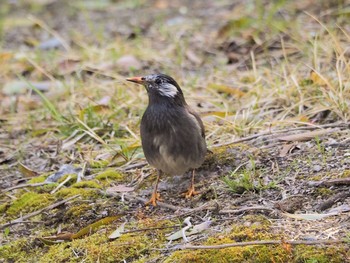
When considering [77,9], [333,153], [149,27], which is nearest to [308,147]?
[333,153]

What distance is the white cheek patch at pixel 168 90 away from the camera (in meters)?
4.57

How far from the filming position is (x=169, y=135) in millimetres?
4418

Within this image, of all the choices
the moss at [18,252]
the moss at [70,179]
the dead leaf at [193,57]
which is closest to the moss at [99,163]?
the moss at [70,179]

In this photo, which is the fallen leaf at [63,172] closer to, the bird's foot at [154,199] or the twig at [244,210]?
the bird's foot at [154,199]

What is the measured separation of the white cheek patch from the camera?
457 cm

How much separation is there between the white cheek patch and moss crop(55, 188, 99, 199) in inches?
28.8

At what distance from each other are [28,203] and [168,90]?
1100 millimetres

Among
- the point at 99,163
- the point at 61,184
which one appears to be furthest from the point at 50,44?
the point at 61,184

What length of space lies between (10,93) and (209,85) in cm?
188

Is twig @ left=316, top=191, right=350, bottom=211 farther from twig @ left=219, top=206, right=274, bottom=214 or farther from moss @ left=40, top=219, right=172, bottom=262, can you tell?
moss @ left=40, top=219, right=172, bottom=262

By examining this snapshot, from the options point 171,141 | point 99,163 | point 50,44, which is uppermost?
point 171,141

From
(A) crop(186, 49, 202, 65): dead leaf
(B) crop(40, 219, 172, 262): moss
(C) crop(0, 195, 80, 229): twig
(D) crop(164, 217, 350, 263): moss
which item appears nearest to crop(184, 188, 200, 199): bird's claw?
(B) crop(40, 219, 172, 262): moss

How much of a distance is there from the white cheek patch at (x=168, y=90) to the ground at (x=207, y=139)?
1.71ft

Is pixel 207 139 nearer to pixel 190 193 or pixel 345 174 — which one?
pixel 190 193
